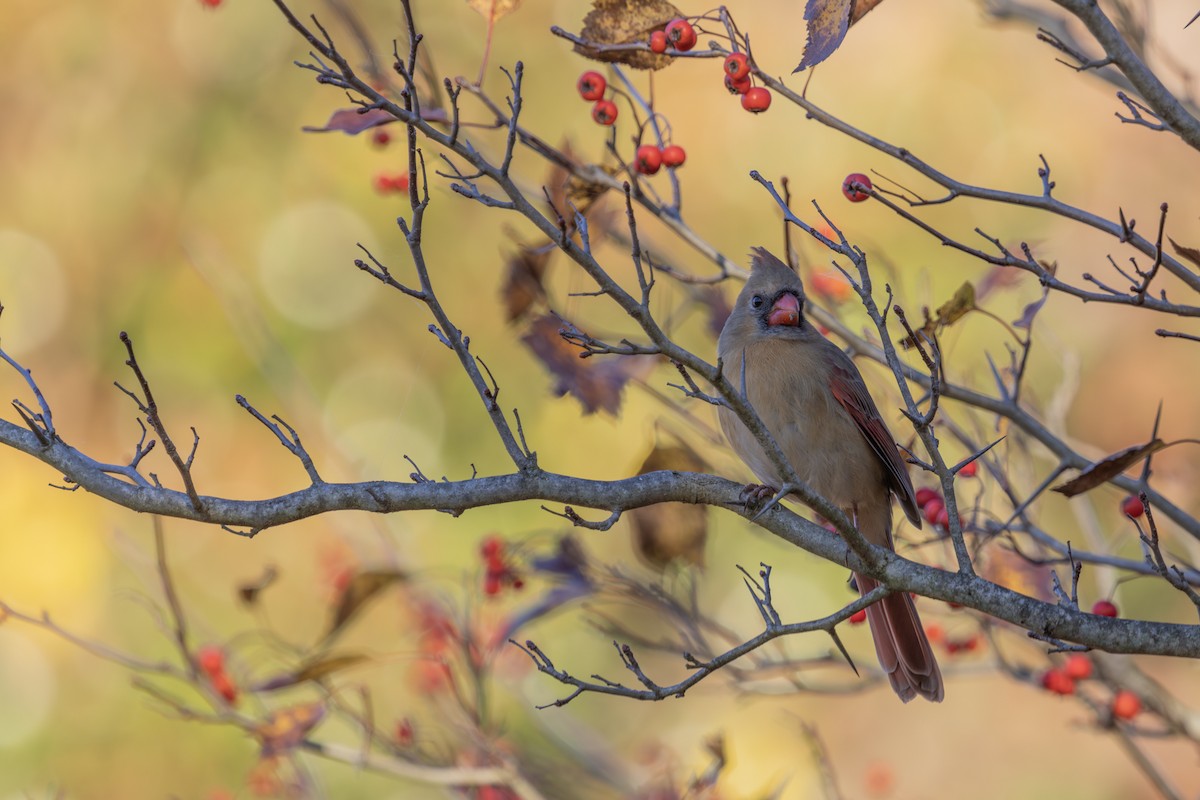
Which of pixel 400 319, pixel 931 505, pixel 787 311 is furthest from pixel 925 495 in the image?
pixel 400 319

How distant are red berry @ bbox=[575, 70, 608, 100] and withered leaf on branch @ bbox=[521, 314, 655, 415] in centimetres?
41

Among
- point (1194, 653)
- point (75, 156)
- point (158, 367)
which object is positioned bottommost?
point (1194, 653)

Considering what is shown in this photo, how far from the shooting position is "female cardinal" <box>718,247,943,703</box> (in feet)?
8.48

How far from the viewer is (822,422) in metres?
2.70

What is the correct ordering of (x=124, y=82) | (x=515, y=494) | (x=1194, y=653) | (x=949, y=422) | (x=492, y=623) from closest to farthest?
(x=1194, y=653), (x=515, y=494), (x=949, y=422), (x=492, y=623), (x=124, y=82)

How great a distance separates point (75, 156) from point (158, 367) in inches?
38.3

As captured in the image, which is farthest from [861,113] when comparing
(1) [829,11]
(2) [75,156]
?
(1) [829,11]

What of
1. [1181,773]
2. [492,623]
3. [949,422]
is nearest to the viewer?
[949,422]

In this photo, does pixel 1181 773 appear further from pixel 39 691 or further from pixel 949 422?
pixel 39 691

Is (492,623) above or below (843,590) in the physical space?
below

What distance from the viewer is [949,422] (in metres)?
2.32

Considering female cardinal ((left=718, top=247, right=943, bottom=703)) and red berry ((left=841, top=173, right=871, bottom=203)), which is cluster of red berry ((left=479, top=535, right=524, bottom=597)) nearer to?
female cardinal ((left=718, top=247, right=943, bottom=703))

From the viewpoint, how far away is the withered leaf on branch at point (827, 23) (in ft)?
5.21

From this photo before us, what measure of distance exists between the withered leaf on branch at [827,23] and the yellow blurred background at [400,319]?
261cm
